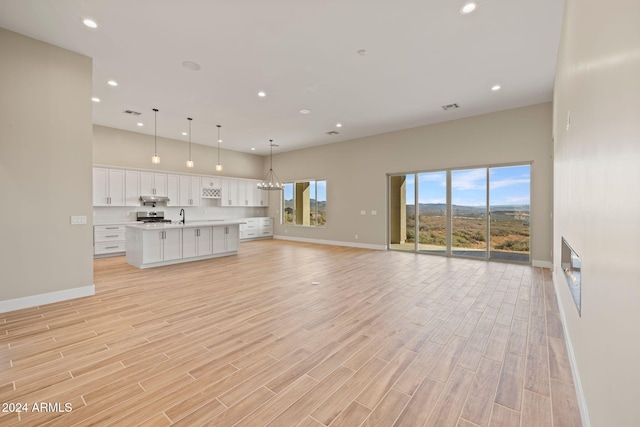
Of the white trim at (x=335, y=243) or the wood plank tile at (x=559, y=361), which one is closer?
the wood plank tile at (x=559, y=361)

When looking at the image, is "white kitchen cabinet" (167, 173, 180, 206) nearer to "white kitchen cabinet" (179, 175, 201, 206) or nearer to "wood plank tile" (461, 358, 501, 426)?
"white kitchen cabinet" (179, 175, 201, 206)

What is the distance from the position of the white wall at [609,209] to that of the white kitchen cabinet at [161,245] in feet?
21.5

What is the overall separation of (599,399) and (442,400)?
0.80 meters

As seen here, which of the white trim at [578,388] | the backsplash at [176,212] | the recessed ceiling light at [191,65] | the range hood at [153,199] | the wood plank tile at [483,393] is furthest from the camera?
the range hood at [153,199]

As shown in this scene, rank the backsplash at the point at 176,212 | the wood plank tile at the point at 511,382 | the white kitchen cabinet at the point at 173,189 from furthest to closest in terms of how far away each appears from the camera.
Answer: the white kitchen cabinet at the point at 173,189, the backsplash at the point at 176,212, the wood plank tile at the point at 511,382

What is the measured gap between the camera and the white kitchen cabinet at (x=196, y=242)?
6.13 m

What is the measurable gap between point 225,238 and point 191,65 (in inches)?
162

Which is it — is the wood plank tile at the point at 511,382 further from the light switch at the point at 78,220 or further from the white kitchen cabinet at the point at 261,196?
the white kitchen cabinet at the point at 261,196

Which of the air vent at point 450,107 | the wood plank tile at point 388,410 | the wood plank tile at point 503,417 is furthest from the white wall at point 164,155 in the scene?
the wood plank tile at point 503,417

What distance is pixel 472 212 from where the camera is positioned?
6520 mm

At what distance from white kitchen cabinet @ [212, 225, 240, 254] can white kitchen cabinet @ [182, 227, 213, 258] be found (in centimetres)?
14

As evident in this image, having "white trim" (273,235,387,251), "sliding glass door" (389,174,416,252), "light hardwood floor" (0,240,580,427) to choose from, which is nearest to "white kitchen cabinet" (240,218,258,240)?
"white trim" (273,235,387,251)

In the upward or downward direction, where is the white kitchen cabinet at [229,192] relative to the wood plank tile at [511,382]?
upward

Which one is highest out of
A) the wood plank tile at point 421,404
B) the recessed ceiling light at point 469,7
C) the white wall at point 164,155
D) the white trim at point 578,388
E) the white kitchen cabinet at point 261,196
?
the recessed ceiling light at point 469,7
